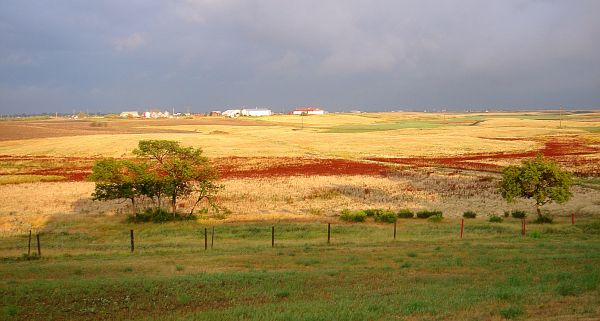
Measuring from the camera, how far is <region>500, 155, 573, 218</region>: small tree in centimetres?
3338

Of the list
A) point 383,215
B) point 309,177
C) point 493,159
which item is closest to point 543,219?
point 383,215

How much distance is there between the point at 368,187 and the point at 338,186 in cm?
303

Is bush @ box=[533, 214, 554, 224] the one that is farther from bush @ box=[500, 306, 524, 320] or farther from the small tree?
bush @ box=[500, 306, 524, 320]

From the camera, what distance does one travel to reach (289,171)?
65.0 m

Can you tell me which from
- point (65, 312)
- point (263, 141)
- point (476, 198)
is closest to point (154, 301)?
point (65, 312)

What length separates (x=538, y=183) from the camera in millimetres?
33625

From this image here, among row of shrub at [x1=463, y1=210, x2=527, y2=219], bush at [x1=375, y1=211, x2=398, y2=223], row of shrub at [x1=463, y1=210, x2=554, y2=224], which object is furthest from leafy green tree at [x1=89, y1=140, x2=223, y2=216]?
row of shrub at [x1=463, y1=210, x2=554, y2=224]

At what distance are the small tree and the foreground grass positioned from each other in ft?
18.3

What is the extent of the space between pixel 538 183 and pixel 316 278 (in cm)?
2364

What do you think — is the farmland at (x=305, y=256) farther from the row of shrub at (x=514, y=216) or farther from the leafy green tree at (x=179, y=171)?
the leafy green tree at (x=179, y=171)

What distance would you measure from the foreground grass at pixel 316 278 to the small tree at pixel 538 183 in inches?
219

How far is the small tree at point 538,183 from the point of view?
33375 millimetres

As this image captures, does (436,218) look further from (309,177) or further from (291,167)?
(291,167)

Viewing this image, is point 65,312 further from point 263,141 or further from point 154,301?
point 263,141
